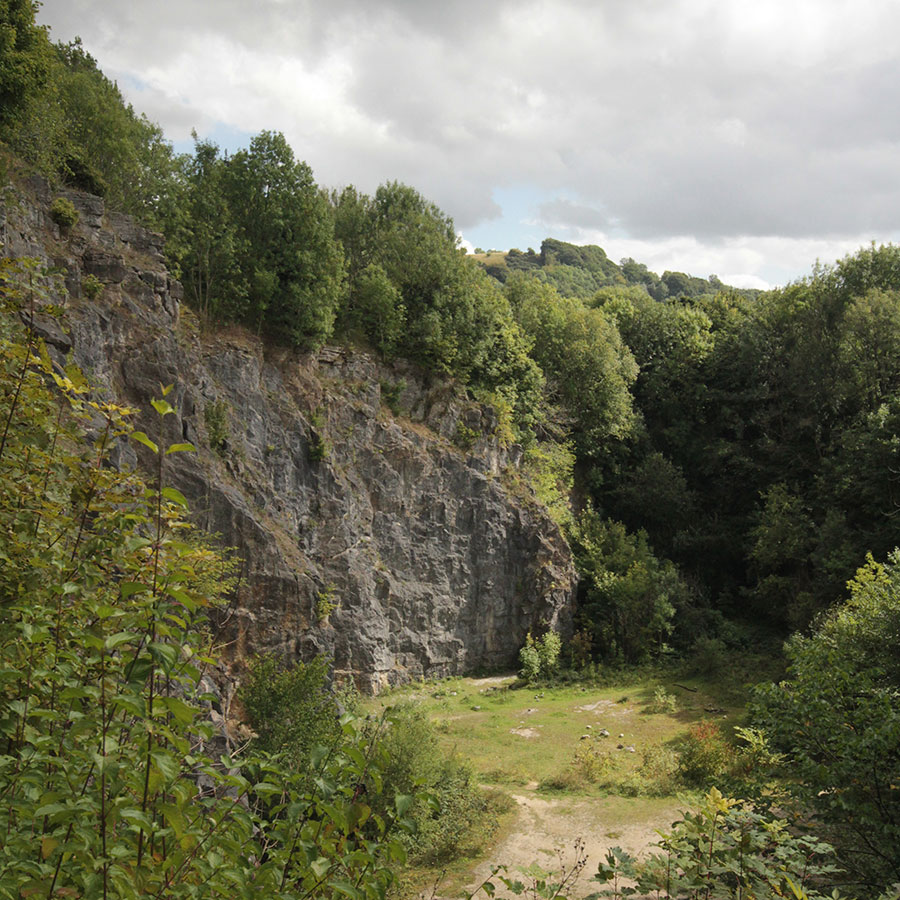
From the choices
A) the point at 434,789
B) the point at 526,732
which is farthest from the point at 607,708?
the point at 434,789

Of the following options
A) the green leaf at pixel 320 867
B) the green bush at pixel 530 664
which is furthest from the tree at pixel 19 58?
the green bush at pixel 530 664

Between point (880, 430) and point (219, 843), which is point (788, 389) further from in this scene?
point (219, 843)

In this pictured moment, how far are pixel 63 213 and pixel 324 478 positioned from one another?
9179 mm

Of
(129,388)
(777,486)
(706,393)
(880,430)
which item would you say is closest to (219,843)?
(129,388)

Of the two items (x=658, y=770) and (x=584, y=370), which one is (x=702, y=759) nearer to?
(x=658, y=770)

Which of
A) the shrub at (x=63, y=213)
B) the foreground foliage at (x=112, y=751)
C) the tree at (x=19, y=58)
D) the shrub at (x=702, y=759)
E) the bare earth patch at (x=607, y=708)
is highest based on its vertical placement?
the tree at (x=19, y=58)

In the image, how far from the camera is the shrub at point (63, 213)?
555 inches

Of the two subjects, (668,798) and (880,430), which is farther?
(880,430)

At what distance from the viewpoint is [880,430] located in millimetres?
22500

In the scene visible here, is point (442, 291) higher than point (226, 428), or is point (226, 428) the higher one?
point (442, 291)

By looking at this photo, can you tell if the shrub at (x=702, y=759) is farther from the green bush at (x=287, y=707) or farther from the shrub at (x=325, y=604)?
the shrub at (x=325, y=604)

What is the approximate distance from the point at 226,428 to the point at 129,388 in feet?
8.52

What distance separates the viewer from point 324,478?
19.5 m

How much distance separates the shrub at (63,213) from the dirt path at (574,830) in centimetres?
1531
